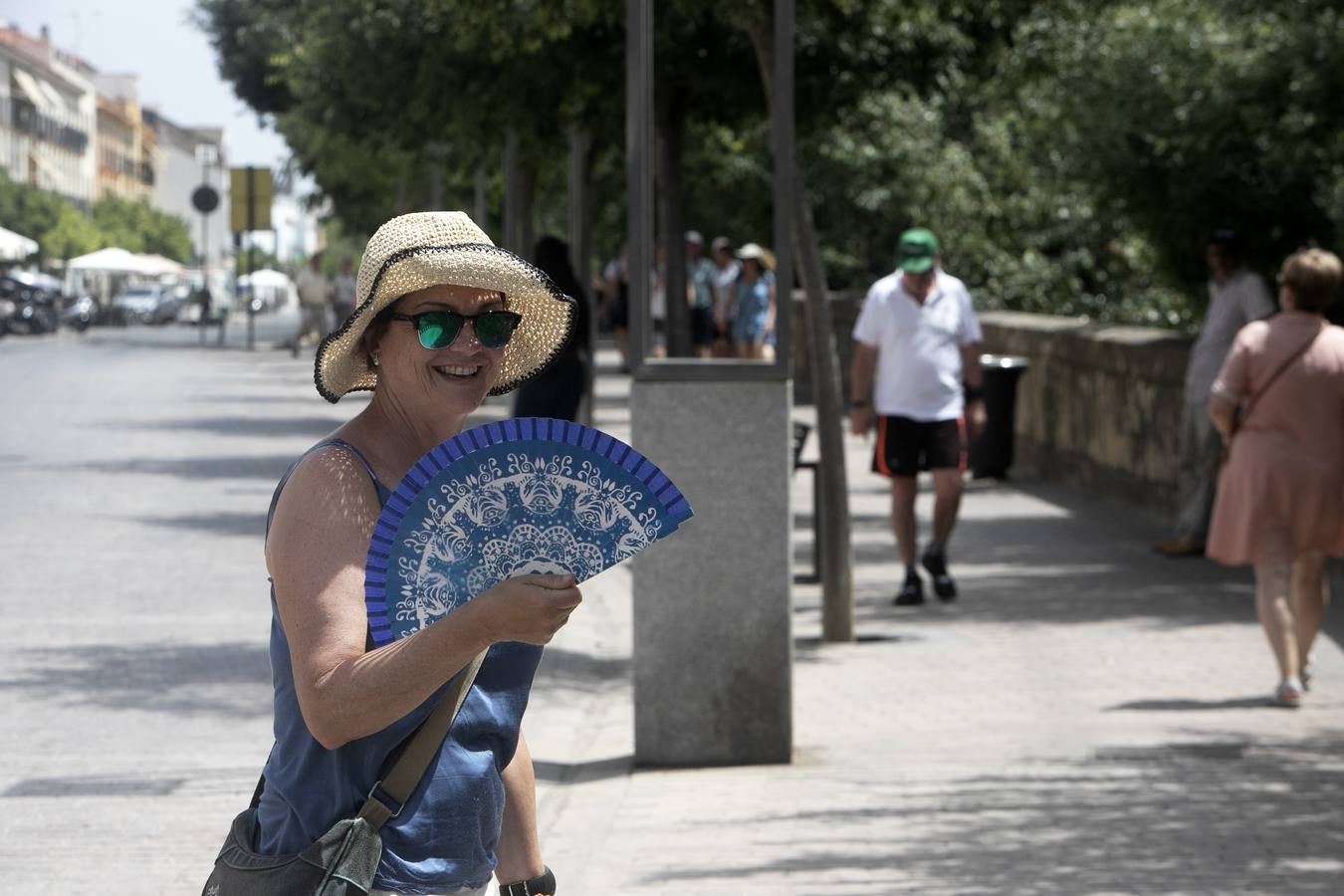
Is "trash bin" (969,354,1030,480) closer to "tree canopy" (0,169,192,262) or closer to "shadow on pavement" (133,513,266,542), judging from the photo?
"shadow on pavement" (133,513,266,542)

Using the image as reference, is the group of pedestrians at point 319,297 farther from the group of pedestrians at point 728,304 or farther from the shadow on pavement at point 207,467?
the shadow on pavement at point 207,467

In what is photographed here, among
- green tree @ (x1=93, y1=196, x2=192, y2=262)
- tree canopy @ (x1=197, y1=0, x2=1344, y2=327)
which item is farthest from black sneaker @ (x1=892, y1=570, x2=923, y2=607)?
green tree @ (x1=93, y1=196, x2=192, y2=262)

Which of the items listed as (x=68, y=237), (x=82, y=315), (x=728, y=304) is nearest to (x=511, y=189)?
(x=728, y=304)

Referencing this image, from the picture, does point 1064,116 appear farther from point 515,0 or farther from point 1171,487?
point 515,0

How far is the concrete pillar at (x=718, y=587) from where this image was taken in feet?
27.4

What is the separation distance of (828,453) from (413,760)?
813cm

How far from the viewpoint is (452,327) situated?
322 cm

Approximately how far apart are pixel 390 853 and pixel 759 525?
17.4 feet

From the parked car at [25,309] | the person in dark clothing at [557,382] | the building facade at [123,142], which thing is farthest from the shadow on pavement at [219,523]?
the building facade at [123,142]

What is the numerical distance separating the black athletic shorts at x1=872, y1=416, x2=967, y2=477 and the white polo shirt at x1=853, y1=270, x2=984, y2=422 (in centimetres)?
5

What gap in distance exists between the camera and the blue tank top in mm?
3090

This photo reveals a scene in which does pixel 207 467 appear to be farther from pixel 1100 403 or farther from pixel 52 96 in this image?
pixel 52 96

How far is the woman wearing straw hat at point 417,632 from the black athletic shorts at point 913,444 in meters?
9.08

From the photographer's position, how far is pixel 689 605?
27.5ft
